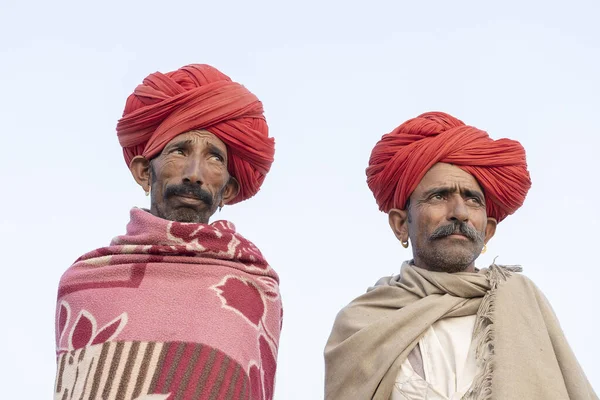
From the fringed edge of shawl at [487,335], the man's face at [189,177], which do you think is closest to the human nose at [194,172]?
the man's face at [189,177]

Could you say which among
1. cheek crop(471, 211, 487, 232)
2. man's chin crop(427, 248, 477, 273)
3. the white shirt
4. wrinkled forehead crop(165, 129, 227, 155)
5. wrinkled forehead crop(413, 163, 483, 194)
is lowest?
the white shirt

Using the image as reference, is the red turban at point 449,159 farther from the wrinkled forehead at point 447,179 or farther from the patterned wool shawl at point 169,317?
the patterned wool shawl at point 169,317

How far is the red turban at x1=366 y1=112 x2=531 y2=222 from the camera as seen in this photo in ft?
20.0

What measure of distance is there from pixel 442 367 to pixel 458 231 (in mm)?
797

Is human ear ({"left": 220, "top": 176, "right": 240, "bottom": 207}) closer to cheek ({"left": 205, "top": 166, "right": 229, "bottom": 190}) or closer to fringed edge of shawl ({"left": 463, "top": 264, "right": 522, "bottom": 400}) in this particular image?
cheek ({"left": 205, "top": 166, "right": 229, "bottom": 190})

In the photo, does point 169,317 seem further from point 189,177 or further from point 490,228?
point 490,228

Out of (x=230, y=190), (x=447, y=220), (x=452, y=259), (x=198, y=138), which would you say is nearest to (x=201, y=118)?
(x=198, y=138)

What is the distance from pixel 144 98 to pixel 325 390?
70.9 inches

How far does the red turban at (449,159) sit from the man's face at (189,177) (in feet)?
3.20

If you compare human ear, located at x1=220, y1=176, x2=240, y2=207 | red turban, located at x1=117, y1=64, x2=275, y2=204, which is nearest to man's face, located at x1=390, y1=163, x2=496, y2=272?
red turban, located at x1=117, y1=64, x2=275, y2=204

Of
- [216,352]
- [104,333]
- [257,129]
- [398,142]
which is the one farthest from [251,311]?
[398,142]

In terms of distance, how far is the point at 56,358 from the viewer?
5.27 metres

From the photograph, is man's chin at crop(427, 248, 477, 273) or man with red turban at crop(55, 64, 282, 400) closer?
man with red turban at crop(55, 64, 282, 400)

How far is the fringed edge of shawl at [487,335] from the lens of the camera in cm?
536
